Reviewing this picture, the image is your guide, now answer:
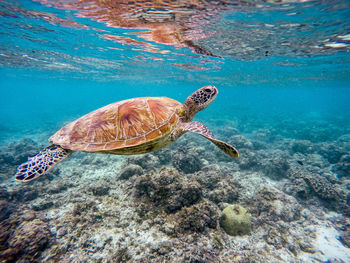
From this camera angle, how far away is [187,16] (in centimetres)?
767

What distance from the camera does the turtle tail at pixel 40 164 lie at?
350 cm

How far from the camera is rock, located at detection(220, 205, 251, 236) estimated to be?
416 cm

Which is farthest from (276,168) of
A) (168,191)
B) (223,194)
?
(168,191)

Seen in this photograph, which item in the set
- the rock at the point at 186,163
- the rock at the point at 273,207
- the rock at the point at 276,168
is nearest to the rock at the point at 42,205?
the rock at the point at 186,163

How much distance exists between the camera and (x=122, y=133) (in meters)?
3.76

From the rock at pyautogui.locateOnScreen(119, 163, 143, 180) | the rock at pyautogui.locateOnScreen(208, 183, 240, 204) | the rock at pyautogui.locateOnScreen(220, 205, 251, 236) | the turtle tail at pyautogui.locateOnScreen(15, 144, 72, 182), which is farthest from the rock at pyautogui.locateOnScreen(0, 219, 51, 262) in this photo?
the rock at pyautogui.locateOnScreen(208, 183, 240, 204)

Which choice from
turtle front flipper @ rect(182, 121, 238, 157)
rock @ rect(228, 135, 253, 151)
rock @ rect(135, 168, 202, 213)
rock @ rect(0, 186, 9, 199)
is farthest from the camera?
rock @ rect(228, 135, 253, 151)

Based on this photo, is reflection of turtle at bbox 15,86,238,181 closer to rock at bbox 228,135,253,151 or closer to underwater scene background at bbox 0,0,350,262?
underwater scene background at bbox 0,0,350,262

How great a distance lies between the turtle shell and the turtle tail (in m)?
0.32

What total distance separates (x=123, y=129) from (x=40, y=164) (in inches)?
88.9

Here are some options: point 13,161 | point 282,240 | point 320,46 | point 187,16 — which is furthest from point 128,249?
point 320,46

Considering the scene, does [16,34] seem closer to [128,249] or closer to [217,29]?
[217,29]

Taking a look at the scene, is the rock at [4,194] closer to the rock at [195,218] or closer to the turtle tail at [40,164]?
the turtle tail at [40,164]

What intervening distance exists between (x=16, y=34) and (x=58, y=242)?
1461cm
